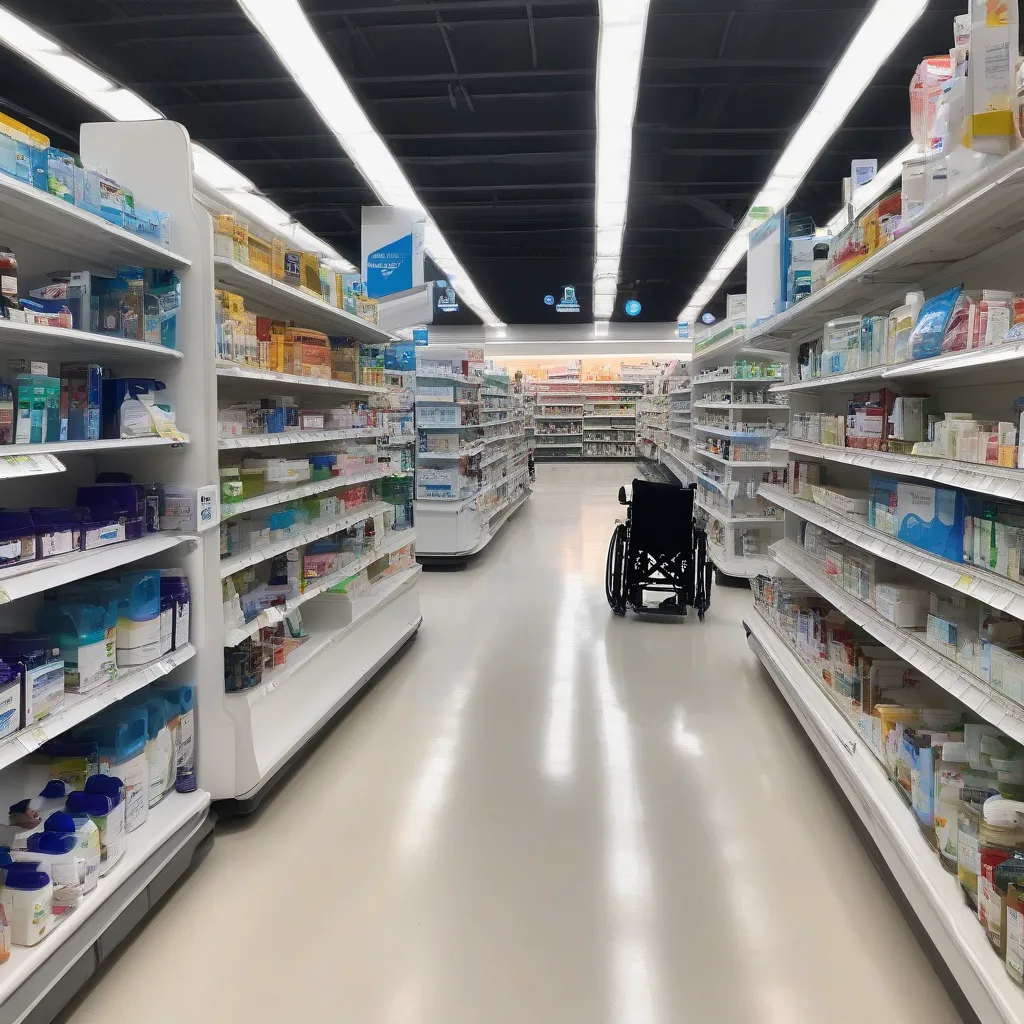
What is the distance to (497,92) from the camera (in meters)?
7.88

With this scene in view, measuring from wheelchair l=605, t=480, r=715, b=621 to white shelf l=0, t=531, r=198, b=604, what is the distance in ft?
14.1

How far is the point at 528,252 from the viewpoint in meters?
16.1

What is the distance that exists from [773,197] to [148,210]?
792 cm

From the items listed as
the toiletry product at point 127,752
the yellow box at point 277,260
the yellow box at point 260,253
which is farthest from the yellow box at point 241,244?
the toiletry product at point 127,752

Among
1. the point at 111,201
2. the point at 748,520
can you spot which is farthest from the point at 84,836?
the point at 748,520

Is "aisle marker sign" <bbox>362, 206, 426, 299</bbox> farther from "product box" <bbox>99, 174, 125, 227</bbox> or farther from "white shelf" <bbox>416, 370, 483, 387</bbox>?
"product box" <bbox>99, 174, 125, 227</bbox>

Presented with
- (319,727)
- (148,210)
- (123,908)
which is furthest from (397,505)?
(123,908)

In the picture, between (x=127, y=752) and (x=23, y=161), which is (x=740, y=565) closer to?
(x=127, y=752)

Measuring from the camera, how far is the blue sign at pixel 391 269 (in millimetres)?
8016

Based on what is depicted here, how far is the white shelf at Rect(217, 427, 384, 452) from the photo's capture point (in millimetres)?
3072

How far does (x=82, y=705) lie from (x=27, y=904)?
53 cm

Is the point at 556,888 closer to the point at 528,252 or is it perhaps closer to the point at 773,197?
the point at 773,197

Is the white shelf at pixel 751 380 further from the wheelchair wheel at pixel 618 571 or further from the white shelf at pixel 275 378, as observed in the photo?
the white shelf at pixel 275 378

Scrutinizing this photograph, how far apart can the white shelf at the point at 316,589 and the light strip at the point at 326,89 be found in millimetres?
3186
